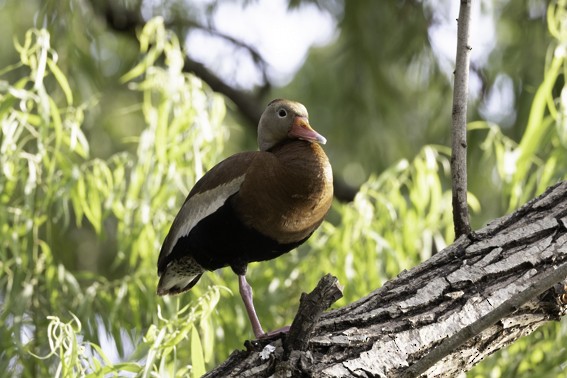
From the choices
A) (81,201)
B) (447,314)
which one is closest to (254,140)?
(81,201)

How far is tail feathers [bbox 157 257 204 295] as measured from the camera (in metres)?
3.43

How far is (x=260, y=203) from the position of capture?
3062 mm

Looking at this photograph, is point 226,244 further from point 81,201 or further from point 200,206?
point 81,201

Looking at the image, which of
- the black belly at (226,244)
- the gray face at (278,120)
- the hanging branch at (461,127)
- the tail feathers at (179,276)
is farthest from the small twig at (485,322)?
the tail feathers at (179,276)

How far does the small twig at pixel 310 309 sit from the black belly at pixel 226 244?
747 mm

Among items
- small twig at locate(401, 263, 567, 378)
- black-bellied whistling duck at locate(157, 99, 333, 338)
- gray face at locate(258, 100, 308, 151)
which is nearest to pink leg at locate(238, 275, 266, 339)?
black-bellied whistling duck at locate(157, 99, 333, 338)

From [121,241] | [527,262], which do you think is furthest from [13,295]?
[527,262]

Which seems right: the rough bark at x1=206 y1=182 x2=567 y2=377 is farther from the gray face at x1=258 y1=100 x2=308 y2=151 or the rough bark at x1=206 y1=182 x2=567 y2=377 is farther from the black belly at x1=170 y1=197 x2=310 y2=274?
the gray face at x1=258 y1=100 x2=308 y2=151

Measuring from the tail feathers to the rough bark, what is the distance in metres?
0.93

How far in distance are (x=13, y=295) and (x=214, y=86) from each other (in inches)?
123

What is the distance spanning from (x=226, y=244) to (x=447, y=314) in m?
0.95

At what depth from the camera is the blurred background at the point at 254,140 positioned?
377cm

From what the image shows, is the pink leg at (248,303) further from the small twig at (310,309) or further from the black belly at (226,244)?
the small twig at (310,309)

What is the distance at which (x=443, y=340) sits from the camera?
2438 mm
